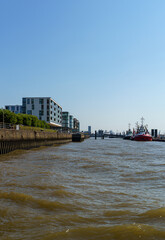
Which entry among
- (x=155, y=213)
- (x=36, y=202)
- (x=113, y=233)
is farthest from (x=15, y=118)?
(x=113, y=233)

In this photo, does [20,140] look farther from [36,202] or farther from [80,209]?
[80,209]

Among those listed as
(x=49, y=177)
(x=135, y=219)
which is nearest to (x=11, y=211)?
(x=135, y=219)

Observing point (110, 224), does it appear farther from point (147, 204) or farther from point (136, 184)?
point (136, 184)

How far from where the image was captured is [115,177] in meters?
11.4

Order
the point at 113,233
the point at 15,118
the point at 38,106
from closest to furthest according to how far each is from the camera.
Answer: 1. the point at 113,233
2. the point at 15,118
3. the point at 38,106

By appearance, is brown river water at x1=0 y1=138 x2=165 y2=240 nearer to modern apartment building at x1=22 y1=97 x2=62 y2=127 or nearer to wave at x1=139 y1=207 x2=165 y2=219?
wave at x1=139 y1=207 x2=165 y2=219

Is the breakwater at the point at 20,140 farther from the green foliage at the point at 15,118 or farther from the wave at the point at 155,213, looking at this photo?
the wave at the point at 155,213

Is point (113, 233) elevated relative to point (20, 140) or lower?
lower

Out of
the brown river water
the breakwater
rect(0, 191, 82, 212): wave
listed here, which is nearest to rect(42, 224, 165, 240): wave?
the brown river water

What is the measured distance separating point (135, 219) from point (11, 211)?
3.32m

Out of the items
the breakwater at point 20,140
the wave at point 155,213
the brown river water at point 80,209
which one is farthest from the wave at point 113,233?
the breakwater at point 20,140

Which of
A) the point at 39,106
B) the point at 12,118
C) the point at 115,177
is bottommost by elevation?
the point at 115,177

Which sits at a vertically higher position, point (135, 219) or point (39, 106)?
point (39, 106)

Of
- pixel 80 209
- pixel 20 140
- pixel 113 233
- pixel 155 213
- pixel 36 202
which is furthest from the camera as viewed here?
pixel 20 140
